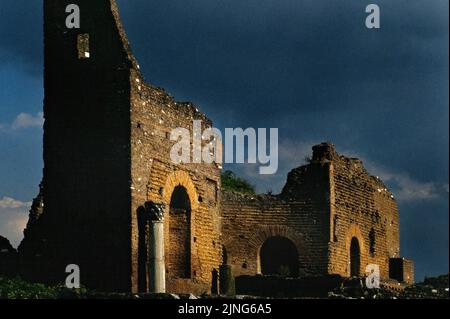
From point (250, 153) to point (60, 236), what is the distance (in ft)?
19.6

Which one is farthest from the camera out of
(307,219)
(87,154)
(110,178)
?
(307,219)

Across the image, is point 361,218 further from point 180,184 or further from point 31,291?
point 31,291

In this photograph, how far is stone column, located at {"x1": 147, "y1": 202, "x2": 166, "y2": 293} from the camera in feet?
84.3

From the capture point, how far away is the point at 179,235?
28.4 meters

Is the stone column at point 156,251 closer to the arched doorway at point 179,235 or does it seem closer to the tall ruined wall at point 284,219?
the arched doorway at point 179,235

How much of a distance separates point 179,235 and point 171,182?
4.77ft

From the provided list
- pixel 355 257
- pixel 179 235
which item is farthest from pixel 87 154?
pixel 355 257

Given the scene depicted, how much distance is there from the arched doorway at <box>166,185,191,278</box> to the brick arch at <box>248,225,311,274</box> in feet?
23.1

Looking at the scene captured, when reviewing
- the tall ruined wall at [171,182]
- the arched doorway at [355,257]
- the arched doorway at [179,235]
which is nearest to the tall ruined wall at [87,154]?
the tall ruined wall at [171,182]

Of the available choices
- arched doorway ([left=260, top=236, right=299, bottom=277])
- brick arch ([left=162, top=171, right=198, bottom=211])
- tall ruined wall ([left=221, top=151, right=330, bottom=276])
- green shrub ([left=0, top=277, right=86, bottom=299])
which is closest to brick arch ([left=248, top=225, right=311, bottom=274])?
tall ruined wall ([left=221, top=151, right=330, bottom=276])

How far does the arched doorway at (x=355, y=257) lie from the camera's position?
1468 inches

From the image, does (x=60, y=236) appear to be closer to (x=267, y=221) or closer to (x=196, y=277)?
(x=196, y=277)

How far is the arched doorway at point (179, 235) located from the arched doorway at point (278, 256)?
7262 mm
